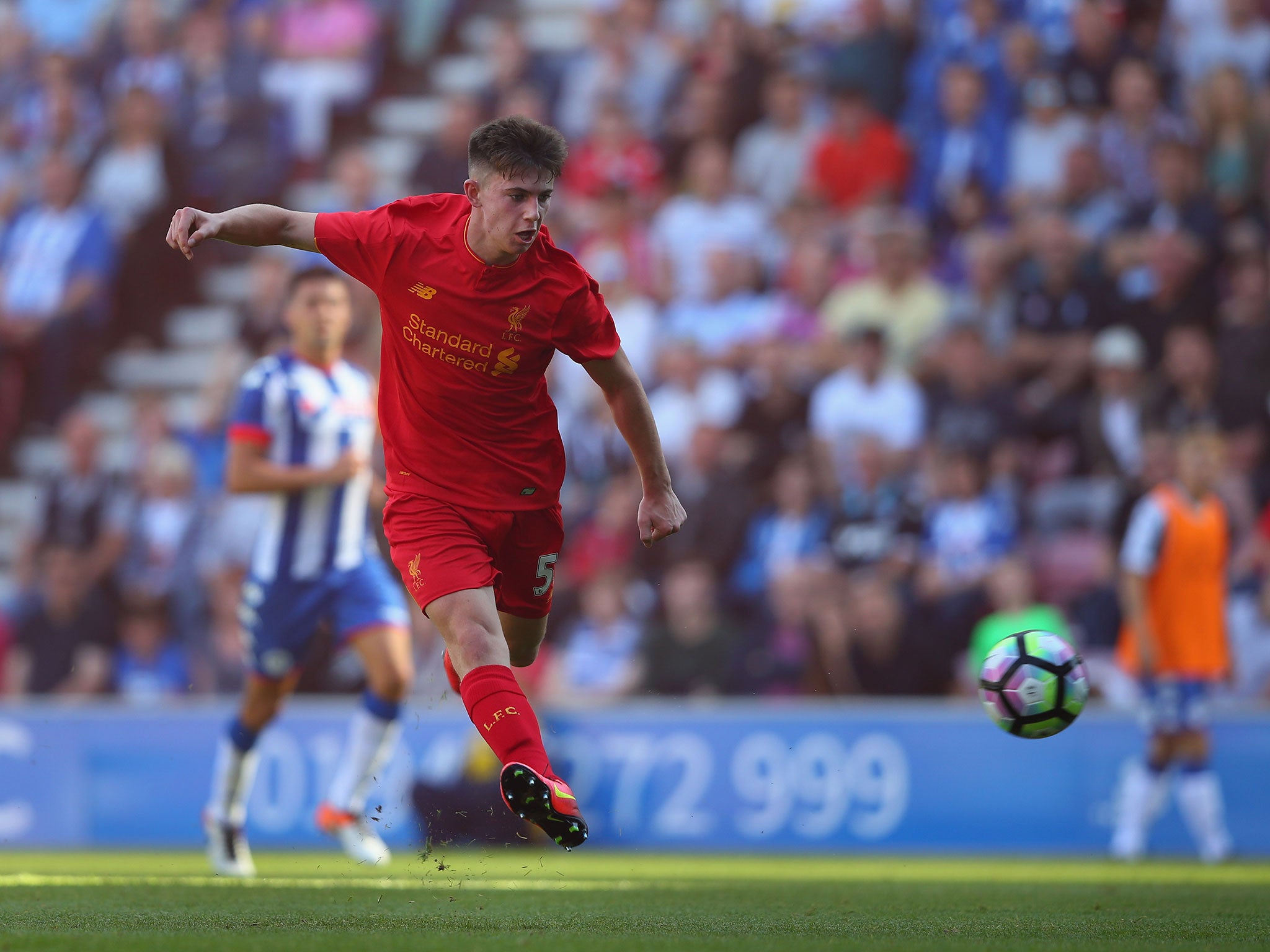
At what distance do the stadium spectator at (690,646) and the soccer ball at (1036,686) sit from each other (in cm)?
501

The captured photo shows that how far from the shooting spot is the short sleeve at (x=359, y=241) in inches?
235

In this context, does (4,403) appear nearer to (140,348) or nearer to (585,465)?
(140,348)

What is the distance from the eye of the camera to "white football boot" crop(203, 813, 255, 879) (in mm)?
8430

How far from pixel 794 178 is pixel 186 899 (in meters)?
9.53

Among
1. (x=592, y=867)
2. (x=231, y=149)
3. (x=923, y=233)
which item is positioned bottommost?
(x=592, y=867)

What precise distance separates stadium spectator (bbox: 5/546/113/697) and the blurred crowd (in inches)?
1.2

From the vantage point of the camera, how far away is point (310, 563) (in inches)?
335

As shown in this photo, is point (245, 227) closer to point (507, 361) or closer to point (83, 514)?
point (507, 361)

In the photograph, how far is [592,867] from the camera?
365 inches

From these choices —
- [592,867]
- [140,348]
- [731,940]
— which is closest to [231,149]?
[140,348]

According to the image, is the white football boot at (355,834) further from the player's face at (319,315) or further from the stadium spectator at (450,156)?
the stadium spectator at (450,156)

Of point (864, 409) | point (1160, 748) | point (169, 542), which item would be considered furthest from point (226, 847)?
point (169, 542)

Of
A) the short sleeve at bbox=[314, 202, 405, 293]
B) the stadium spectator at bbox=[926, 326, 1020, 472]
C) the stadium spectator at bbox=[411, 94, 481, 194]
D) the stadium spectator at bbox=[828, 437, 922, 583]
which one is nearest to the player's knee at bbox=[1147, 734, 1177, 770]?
the stadium spectator at bbox=[828, 437, 922, 583]

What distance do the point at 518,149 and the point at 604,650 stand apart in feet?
23.1
